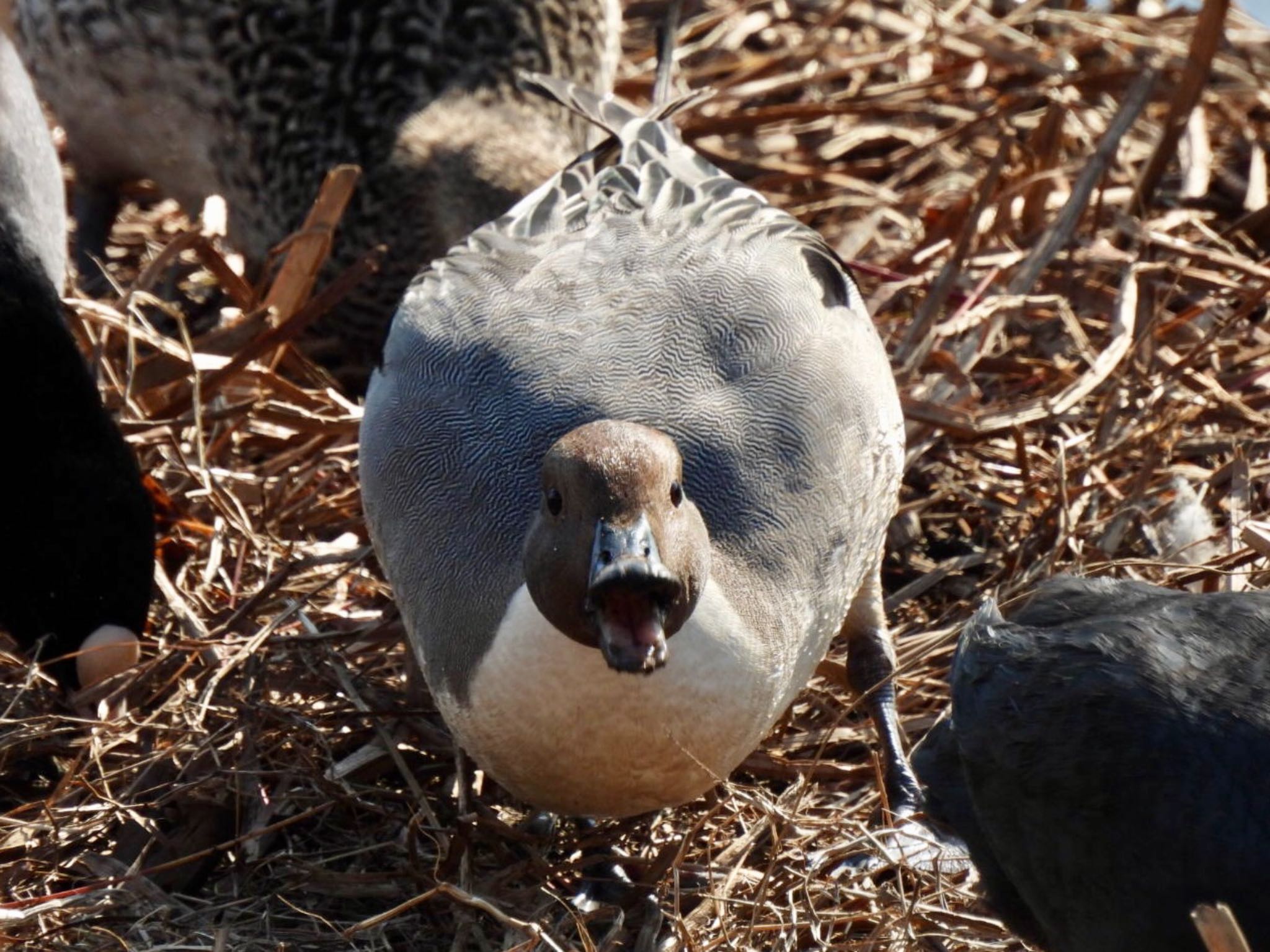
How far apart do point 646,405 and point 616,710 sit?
1.66 ft

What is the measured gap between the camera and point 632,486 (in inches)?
101

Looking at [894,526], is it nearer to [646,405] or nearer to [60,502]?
[646,405]

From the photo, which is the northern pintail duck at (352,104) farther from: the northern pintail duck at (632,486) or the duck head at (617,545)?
the duck head at (617,545)

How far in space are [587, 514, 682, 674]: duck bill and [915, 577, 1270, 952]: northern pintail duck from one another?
47 cm

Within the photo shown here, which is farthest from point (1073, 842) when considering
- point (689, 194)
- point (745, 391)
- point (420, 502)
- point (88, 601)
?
point (88, 601)

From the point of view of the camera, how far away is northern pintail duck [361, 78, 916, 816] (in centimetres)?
263

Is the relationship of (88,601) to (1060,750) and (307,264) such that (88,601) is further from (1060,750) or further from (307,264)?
(1060,750)

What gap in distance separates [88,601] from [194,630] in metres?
0.24

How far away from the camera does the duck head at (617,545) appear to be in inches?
97.3

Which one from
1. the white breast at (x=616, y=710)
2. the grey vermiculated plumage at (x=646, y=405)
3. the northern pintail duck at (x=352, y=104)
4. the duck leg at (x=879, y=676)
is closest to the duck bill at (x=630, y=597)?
the white breast at (x=616, y=710)

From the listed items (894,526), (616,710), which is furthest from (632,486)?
(894,526)

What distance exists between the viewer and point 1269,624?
256 cm

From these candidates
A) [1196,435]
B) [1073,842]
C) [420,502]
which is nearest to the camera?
[1073,842]

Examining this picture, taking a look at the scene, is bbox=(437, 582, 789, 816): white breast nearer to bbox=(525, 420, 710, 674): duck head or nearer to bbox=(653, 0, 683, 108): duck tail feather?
bbox=(525, 420, 710, 674): duck head
